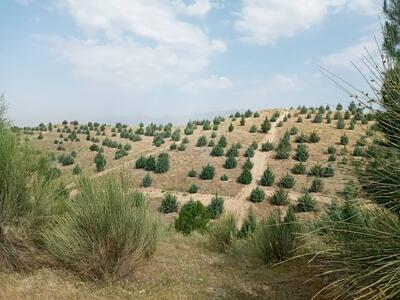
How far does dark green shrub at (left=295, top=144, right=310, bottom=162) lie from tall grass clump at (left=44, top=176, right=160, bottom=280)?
28.9 meters

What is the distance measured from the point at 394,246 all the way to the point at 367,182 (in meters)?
0.63

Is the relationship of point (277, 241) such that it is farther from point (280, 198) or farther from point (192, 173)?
point (192, 173)

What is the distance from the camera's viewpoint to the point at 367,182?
3848 millimetres

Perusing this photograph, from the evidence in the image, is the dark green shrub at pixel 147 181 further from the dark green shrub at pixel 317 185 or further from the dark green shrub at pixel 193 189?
the dark green shrub at pixel 317 185

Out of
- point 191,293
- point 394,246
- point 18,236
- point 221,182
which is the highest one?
point 394,246

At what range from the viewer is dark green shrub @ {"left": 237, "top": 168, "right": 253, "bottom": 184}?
32562 millimetres

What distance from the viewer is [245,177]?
1283 inches

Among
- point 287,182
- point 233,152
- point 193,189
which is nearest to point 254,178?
point 287,182

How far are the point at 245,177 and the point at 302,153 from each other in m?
6.08

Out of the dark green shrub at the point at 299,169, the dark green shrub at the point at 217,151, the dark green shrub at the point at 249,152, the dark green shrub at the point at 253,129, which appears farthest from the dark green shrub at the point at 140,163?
the dark green shrub at the point at 253,129

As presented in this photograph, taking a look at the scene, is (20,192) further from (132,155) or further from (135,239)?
(132,155)

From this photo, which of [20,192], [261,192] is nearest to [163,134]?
[261,192]

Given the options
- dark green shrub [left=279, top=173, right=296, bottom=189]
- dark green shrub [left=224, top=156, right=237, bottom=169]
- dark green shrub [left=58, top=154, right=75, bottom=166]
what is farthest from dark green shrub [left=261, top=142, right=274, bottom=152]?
dark green shrub [left=58, top=154, right=75, bottom=166]

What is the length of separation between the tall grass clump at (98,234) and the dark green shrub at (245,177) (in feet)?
82.3
